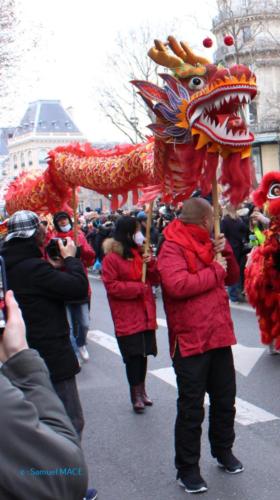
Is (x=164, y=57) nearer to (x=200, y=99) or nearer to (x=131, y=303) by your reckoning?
(x=200, y=99)

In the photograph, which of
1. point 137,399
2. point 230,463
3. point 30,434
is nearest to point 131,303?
point 137,399

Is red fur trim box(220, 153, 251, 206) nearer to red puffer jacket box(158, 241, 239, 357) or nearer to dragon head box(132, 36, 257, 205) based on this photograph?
dragon head box(132, 36, 257, 205)

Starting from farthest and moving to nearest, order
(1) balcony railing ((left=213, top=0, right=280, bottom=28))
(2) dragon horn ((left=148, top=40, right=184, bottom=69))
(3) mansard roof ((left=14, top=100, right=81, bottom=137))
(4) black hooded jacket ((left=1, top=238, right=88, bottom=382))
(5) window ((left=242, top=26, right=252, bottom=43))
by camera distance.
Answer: (3) mansard roof ((left=14, top=100, right=81, bottom=137)) → (5) window ((left=242, top=26, right=252, bottom=43)) → (1) balcony railing ((left=213, top=0, right=280, bottom=28)) → (2) dragon horn ((left=148, top=40, right=184, bottom=69)) → (4) black hooded jacket ((left=1, top=238, right=88, bottom=382))

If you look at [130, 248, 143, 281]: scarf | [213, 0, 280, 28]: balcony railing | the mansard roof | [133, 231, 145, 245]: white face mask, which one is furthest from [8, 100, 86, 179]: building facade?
[130, 248, 143, 281]: scarf

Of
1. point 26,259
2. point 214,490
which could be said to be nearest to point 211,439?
point 214,490

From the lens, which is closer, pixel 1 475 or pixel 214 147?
pixel 1 475

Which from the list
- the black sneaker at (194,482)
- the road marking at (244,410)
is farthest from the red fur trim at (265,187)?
the black sneaker at (194,482)

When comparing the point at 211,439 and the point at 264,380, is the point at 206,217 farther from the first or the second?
the point at 264,380

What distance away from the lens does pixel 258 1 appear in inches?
980

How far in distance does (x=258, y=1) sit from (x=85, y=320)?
21.2 metres

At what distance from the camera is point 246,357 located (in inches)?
268

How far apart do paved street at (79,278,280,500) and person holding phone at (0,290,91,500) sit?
8.02ft

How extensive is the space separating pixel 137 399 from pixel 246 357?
1.87m

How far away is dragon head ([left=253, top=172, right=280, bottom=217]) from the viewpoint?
6130 mm
